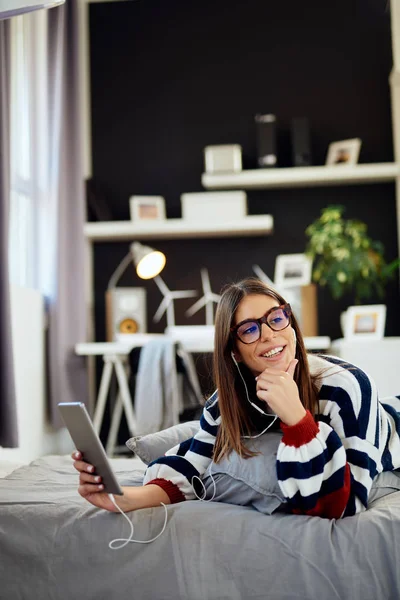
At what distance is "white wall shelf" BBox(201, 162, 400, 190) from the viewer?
4.52 meters

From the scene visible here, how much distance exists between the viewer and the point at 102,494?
1.37 meters

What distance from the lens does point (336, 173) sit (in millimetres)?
4543

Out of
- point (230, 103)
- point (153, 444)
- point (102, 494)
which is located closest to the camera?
point (102, 494)

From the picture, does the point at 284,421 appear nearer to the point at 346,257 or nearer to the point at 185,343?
the point at 185,343

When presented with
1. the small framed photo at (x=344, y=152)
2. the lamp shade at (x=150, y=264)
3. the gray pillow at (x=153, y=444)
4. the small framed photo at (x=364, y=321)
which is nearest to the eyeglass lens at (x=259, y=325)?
the gray pillow at (x=153, y=444)

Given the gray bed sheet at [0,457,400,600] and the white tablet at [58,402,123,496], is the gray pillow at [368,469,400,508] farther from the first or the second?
the white tablet at [58,402,123,496]

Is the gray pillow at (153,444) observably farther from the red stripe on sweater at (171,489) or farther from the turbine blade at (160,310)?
the turbine blade at (160,310)

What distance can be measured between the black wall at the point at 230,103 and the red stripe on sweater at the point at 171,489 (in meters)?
3.32

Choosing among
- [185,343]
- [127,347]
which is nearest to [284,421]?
[185,343]

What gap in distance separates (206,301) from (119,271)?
64cm

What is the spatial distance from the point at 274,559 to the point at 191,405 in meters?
2.93

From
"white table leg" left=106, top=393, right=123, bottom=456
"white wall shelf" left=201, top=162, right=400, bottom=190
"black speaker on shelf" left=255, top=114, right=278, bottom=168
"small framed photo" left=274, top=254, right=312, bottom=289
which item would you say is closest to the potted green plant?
"small framed photo" left=274, top=254, right=312, bottom=289

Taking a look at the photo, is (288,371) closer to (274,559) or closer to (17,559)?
(274,559)

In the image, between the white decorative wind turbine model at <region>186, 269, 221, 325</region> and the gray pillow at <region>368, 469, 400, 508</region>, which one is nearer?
the gray pillow at <region>368, 469, 400, 508</region>
